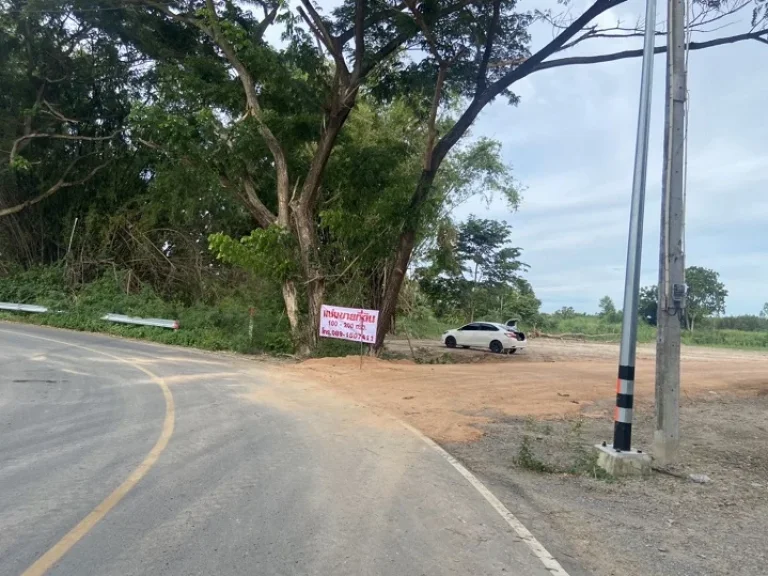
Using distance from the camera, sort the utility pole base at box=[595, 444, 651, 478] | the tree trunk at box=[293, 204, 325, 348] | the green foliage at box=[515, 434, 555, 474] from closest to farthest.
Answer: the utility pole base at box=[595, 444, 651, 478] → the green foliage at box=[515, 434, 555, 474] → the tree trunk at box=[293, 204, 325, 348]

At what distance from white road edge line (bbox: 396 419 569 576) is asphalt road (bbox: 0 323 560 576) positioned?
0.26 feet

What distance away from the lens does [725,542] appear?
5.74 meters

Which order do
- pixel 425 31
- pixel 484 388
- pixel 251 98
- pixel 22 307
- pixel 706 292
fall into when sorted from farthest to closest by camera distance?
pixel 706 292 → pixel 22 307 → pixel 251 98 → pixel 425 31 → pixel 484 388

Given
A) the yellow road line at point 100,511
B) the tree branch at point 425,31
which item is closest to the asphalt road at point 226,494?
the yellow road line at point 100,511

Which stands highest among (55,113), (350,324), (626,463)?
(55,113)

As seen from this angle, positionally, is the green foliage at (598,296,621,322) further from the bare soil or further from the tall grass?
the bare soil

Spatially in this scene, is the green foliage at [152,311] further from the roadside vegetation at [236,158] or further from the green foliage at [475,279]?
the green foliage at [475,279]

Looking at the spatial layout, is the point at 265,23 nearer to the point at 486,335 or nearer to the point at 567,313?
the point at 486,335

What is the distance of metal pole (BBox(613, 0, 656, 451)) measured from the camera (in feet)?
27.1

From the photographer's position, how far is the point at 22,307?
29.1 metres

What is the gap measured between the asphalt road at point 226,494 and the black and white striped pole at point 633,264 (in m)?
2.35

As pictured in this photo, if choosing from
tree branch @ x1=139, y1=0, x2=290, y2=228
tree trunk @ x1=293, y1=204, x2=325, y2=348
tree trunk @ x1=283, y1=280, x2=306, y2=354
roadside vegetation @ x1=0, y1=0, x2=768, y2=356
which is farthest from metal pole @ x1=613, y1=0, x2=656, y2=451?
tree trunk @ x1=283, y1=280, x2=306, y2=354

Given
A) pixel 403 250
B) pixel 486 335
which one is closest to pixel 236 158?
pixel 403 250

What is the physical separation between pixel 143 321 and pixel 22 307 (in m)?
6.75
